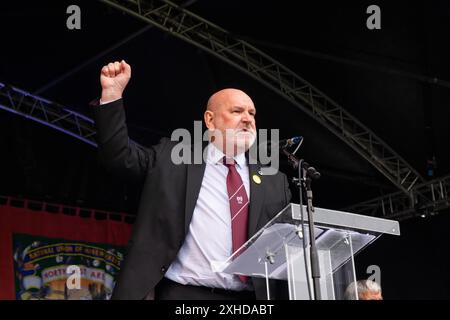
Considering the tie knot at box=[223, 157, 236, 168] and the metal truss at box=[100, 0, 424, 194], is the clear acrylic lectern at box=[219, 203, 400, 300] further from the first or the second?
the metal truss at box=[100, 0, 424, 194]

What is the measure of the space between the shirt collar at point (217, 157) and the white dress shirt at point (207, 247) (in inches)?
5.1

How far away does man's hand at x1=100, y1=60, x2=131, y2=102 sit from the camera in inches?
77.5

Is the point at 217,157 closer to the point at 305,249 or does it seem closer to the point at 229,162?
the point at 229,162

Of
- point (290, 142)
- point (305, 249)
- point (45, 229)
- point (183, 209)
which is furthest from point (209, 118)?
point (45, 229)

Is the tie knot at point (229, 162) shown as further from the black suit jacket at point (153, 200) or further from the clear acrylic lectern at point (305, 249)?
the clear acrylic lectern at point (305, 249)

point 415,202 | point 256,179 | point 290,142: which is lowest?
point 256,179

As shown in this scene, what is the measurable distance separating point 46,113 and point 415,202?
3.85 m

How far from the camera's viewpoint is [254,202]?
212 cm

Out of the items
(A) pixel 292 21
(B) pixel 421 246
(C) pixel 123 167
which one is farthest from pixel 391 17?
(C) pixel 123 167

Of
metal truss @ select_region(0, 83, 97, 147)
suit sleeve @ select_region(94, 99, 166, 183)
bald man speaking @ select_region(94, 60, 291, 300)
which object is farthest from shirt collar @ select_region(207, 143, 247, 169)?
metal truss @ select_region(0, 83, 97, 147)

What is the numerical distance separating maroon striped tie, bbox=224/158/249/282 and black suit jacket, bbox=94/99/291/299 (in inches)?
0.9

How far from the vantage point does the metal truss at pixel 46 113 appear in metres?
6.87

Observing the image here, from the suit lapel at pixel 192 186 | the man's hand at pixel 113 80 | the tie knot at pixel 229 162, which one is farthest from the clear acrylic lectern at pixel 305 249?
the man's hand at pixel 113 80

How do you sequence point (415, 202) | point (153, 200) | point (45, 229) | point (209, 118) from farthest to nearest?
point (45, 229)
point (415, 202)
point (209, 118)
point (153, 200)
